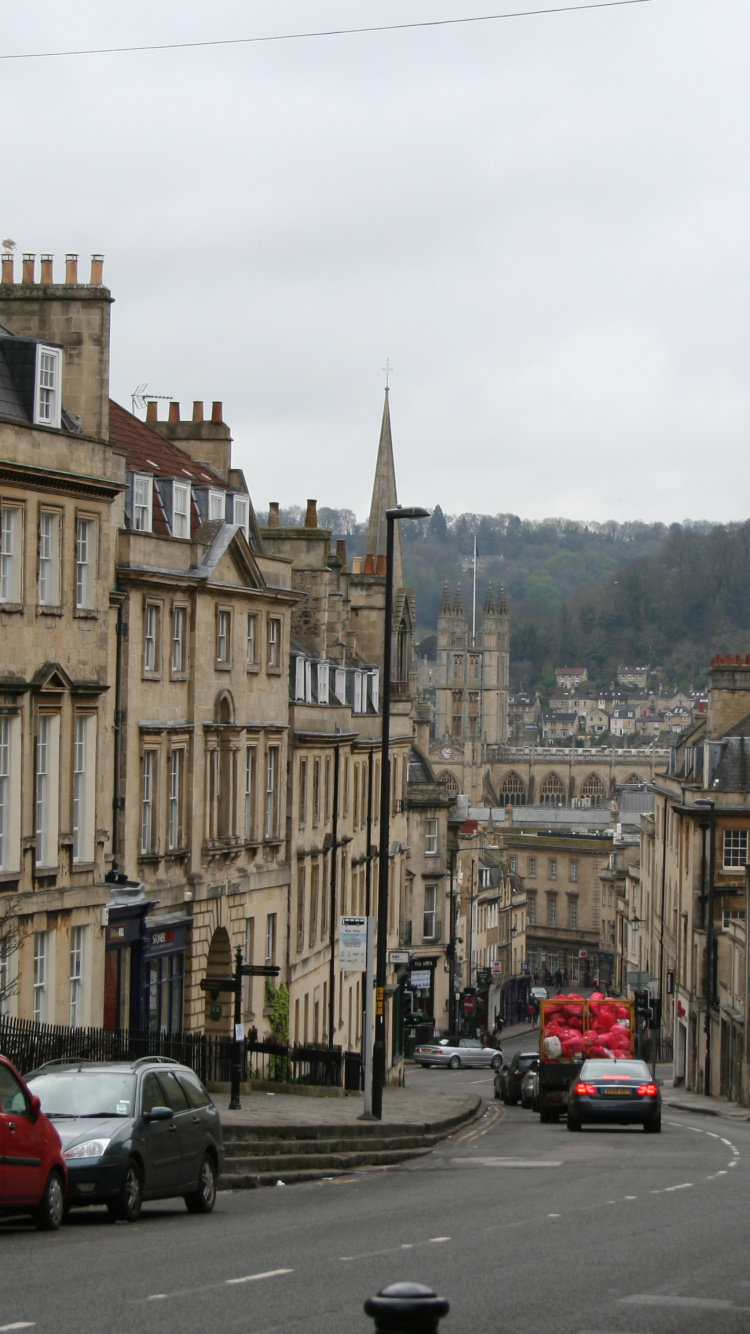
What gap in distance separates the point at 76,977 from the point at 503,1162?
6.83 metres

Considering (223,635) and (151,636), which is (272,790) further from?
(151,636)

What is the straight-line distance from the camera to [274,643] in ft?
132

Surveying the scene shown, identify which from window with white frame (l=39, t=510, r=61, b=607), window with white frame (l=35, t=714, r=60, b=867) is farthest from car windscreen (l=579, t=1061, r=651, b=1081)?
window with white frame (l=39, t=510, r=61, b=607)

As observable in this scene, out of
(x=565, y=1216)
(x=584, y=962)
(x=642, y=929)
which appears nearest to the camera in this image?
(x=565, y=1216)

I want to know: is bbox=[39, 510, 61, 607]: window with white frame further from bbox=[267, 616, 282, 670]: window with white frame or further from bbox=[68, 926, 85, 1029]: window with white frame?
bbox=[267, 616, 282, 670]: window with white frame

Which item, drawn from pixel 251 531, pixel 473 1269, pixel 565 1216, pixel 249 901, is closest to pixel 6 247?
pixel 251 531

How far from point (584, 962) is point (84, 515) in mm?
110031

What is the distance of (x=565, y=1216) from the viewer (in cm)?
1762

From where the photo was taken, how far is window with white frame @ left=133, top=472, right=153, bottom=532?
33.3 metres

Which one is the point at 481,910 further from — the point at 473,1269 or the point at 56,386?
the point at 473,1269

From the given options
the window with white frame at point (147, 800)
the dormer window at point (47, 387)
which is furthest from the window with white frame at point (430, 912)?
the dormer window at point (47, 387)

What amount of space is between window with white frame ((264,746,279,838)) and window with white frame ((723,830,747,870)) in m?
29.7

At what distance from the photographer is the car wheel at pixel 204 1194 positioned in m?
17.6

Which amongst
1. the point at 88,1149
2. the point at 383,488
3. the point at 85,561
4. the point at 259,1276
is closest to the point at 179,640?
the point at 85,561
